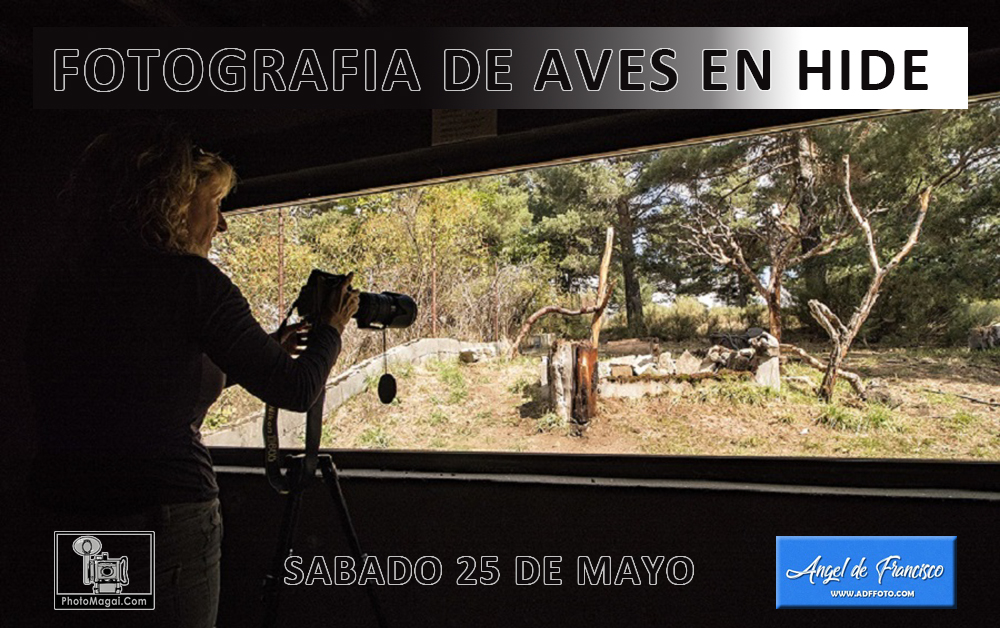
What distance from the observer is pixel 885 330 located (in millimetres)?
1996

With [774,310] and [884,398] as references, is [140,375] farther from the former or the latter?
[884,398]

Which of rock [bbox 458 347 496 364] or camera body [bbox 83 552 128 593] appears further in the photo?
rock [bbox 458 347 496 364]

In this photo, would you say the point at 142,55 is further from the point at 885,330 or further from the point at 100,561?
the point at 885,330

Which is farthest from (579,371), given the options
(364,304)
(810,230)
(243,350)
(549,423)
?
(243,350)

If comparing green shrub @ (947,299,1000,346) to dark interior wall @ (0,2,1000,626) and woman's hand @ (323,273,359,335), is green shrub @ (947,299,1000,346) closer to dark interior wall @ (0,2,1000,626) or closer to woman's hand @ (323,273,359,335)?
dark interior wall @ (0,2,1000,626)

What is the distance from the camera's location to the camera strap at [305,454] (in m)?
1.74

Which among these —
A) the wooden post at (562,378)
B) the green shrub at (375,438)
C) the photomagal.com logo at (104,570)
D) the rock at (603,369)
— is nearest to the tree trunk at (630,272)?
the rock at (603,369)

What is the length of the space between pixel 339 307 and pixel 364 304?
32 cm

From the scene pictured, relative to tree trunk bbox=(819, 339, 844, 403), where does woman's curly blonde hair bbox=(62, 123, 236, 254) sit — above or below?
above

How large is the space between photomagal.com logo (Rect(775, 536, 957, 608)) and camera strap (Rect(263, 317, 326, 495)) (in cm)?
136

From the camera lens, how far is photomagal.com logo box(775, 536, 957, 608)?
178 cm

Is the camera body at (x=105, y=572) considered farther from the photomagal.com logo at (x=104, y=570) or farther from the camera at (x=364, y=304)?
the camera at (x=364, y=304)

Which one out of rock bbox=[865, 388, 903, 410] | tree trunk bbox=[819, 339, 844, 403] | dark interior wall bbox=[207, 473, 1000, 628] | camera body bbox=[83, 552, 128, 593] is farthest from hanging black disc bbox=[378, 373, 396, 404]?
rock bbox=[865, 388, 903, 410]

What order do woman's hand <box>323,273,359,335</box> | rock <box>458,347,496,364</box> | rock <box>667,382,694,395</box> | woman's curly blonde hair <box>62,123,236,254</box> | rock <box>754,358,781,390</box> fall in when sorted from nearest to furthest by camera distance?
1. woman's curly blonde hair <box>62,123,236,254</box>
2. woman's hand <box>323,273,359,335</box>
3. rock <box>754,358,781,390</box>
4. rock <box>667,382,694,395</box>
5. rock <box>458,347,496,364</box>
